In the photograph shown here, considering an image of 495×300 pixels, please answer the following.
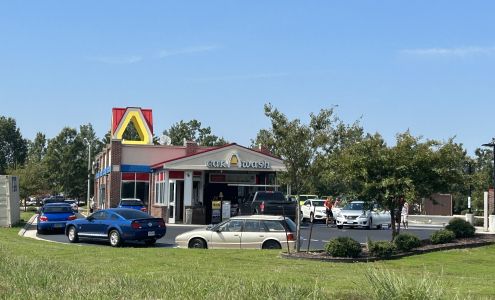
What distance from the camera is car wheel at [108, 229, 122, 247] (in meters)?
22.9

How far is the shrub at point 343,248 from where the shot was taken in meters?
17.2

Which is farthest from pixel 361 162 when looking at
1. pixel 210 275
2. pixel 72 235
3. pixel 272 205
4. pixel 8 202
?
pixel 8 202

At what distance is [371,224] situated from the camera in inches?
1383

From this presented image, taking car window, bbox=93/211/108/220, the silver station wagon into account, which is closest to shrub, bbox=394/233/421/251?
the silver station wagon

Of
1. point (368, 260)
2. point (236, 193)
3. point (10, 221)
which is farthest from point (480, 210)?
point (368, 260)

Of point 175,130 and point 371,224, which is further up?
point 175,130

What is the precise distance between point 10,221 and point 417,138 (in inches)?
868

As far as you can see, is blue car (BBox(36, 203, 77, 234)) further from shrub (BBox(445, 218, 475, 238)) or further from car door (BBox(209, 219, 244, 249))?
shrub (BBox(445, 218, 475, 238))

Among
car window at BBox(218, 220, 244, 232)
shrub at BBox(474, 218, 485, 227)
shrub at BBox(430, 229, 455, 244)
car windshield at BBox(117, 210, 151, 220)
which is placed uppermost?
car windshield at BBox(117, 210, 151, 220)

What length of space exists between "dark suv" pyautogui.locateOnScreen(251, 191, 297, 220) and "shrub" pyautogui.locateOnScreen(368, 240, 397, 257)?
46.6 feet

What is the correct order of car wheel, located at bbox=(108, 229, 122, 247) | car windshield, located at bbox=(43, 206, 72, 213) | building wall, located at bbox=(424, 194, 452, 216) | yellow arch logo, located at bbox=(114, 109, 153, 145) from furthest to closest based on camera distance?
yellow arch logo, located at bbox=(114, 109, 153, 145)
building wall, located at bbox=(424, 194, 452, 216)
car windshield, located at bbox=(43, 206, 72, 213)
car wheel, located at bbox=(108, 229, 122, 247)

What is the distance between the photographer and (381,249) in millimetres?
17703

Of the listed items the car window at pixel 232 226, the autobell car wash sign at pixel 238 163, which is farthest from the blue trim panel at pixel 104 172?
the car window at pixel 232 226

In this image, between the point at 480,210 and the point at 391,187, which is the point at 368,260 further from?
the point at 480,210
